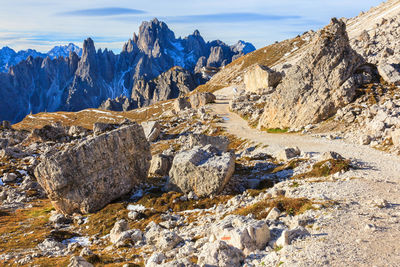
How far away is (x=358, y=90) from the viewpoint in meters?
45.1

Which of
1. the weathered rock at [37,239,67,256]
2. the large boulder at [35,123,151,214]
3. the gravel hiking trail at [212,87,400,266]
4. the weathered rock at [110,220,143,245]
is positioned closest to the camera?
the gravel hiking trail at [212,87,400,266]

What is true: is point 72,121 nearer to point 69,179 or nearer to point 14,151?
point 14,151

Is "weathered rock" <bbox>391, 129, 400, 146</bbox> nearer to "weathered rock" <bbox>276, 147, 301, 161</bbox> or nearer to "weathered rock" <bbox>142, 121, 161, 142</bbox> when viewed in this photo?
"weathered rock" <bbox>276, 147, 301, 161</bbox>

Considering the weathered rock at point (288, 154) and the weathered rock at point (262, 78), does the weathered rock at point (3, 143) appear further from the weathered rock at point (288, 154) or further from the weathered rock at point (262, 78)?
the weathered rock at point (288, 154)

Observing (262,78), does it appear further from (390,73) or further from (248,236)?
(248,236)

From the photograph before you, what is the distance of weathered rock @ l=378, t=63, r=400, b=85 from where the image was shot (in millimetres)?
45375

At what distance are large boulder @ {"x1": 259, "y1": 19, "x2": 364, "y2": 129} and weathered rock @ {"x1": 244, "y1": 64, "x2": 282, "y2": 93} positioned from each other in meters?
33.3

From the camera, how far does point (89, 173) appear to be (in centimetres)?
3362

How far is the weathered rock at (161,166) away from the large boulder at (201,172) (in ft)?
30.8

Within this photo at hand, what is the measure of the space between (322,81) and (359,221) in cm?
3523

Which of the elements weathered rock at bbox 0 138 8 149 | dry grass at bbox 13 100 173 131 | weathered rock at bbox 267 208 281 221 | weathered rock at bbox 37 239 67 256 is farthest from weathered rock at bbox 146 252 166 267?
dry grass at bbox 13 100 173 131

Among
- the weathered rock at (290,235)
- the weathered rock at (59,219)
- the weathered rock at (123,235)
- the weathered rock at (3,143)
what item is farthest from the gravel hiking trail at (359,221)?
the weathered rock at (3,143)

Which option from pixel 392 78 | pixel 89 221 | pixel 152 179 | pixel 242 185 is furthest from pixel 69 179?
pixel 392 78

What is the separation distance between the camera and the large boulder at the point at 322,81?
45344mm
